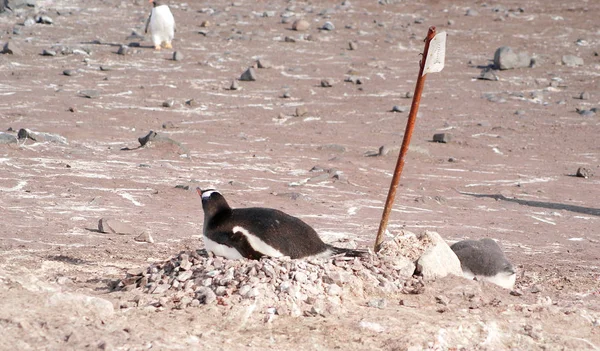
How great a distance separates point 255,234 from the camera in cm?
541

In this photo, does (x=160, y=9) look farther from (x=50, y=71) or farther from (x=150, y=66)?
(x=50, y=71)

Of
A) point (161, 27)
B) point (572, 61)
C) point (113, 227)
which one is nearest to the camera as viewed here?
point (113, 227)

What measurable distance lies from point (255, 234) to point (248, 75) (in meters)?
10.8

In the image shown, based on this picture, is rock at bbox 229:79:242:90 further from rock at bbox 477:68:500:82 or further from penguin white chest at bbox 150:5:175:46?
rock at bbox 477:68:500:82

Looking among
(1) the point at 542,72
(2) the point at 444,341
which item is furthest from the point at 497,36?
(2) the point at 444,341

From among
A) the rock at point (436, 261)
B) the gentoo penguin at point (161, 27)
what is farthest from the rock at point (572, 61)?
the rock at point (436, 261)

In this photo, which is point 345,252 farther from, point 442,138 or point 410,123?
point 442,138

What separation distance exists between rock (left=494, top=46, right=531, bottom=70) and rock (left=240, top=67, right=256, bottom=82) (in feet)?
15.1

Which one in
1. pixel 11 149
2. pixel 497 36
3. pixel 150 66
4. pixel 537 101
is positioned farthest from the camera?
pixel 497 36

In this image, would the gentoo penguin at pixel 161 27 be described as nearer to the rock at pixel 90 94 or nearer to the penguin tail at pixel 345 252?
the rock at pixel 90 94

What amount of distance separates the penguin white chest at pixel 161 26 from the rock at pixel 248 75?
120 inches

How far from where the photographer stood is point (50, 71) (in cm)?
1590

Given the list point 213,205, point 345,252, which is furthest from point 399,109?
point 213,205

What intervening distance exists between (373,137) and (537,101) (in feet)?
12.5
